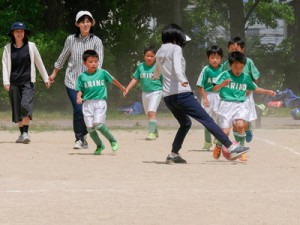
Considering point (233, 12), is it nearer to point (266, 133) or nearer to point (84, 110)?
point (266, 133)

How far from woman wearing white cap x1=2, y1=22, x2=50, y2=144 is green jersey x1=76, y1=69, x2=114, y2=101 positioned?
2.42 m

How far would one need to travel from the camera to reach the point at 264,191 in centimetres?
1102

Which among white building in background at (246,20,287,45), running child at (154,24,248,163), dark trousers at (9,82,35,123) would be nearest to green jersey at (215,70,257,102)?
running child at (154,24,248,163)

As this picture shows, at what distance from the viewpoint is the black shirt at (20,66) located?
1798 cm

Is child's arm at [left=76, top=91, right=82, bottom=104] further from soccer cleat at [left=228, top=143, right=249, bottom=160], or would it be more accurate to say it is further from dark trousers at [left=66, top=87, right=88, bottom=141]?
soccer cleat at [left=228, top=143, right=249, bottom=160]

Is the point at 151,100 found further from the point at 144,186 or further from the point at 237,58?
the point at 144,186

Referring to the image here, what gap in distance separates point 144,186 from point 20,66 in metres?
6.97

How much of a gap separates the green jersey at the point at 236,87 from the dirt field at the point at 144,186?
853 mm

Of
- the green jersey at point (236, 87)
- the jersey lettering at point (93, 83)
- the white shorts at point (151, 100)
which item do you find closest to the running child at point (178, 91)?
the green jersey at point (236, 87)

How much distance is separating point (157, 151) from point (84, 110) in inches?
61.5

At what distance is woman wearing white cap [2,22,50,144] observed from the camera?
59.0 ft

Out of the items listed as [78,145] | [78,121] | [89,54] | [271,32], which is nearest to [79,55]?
[78,121]

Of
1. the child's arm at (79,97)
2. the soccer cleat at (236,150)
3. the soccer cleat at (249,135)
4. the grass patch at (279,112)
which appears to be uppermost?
the child's arm at (79,97)

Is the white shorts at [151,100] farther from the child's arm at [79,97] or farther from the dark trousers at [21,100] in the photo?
the child's arm at [79,97]
